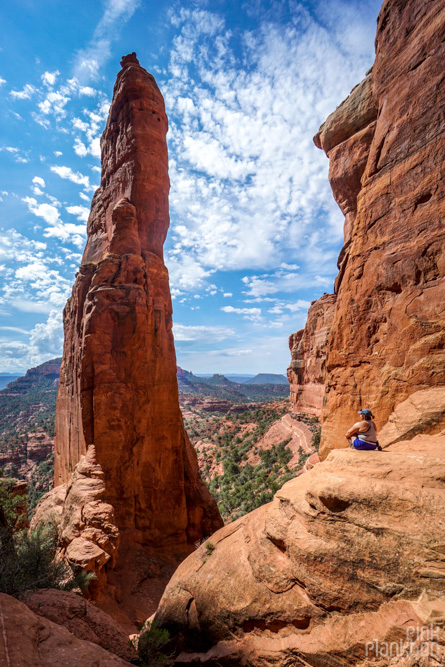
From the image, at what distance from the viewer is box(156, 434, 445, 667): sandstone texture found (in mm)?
4016

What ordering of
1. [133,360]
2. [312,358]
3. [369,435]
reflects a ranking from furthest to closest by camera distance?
[312,358] < [133,360] < [369,435]

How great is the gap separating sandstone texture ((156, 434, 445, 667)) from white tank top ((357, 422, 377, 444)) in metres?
0.43

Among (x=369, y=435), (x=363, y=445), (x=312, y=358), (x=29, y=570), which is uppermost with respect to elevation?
(x=312, y=358)

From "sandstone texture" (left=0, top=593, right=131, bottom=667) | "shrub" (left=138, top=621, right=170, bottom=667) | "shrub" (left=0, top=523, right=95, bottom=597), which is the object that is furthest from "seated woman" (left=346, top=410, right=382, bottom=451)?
"shrub" (left=0, top=523, right=95, bottom=597)

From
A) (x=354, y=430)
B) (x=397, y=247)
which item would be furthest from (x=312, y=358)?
(x=354, y=430)

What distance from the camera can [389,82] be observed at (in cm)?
748

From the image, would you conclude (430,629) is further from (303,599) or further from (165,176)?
(165,176)

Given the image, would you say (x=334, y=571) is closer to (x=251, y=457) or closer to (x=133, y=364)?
(x=133, y=364)

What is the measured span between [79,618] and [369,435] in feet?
25.9

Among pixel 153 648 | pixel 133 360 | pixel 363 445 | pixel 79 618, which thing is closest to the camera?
pixel 363 445

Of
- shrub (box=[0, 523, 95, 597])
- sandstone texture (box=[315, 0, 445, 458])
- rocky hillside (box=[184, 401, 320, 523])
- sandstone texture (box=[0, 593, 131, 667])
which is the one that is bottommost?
rocky hillside (box=[184, 401, 320, 523])

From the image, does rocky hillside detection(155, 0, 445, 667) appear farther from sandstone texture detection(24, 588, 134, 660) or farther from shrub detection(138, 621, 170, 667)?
sandstone texture detection(24, 588, 134, 660)

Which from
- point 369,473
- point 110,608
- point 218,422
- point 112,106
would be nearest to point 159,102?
point 112,106

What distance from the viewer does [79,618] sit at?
21.5ft
